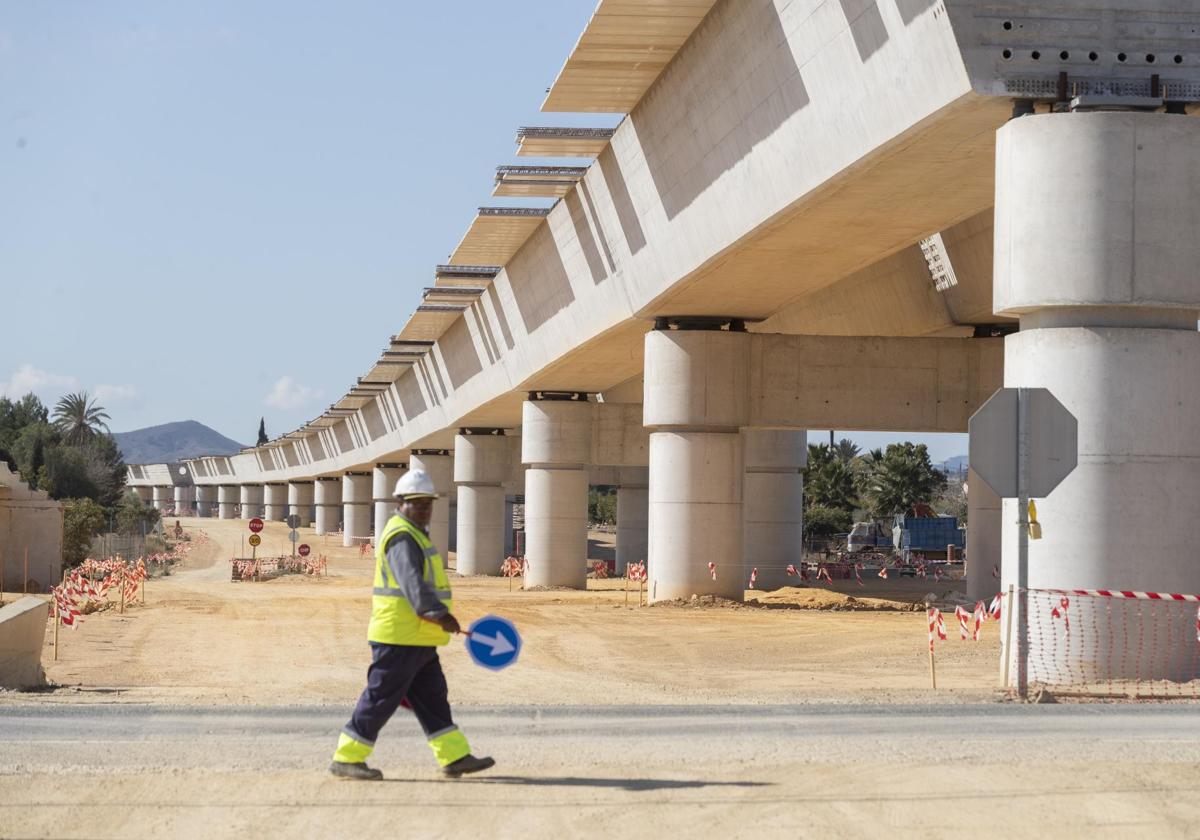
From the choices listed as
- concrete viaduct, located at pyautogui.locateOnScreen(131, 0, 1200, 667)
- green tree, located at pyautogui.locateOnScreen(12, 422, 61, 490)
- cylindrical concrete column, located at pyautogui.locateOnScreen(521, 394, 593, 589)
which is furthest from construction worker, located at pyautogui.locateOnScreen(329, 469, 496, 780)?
green tree, located at pyautogui.locateOnScreen(12, 422, 61, 490)

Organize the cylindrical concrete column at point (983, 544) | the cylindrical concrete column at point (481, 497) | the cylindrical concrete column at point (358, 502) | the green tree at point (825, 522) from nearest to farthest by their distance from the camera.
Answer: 1. the cylindrical concrete column at point (983, 544)
2. the cylindrical concrete column at point (481, 497)
3. the green tree at point (825, 522)
4. the cylindrical concrete column at point (358, 502)

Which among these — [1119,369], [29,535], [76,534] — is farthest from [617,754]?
[76,534]

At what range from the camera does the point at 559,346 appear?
38.6 m

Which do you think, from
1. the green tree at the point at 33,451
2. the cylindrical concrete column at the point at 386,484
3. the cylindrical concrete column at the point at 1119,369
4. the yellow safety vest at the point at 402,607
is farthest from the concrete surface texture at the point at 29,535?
the green tree at the point at 33,451

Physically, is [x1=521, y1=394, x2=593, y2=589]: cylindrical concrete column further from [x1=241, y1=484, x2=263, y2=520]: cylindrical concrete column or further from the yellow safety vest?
[x1=241, y1=484, x2=263, y2=520]: cylindrical concrete column

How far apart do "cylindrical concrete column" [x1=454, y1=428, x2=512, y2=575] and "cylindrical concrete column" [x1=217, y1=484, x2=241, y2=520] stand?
135132 millimetres

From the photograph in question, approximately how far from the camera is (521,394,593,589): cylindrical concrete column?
45.4 metres

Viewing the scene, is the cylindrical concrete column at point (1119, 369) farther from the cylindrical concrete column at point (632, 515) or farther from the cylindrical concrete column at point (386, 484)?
the cylindrical concrete column at point (386, 484)

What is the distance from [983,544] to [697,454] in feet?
25.2

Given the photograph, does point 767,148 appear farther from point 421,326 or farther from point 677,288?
→ point 421,326

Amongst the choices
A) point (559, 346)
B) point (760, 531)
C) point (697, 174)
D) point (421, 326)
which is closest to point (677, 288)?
point (697, 174)

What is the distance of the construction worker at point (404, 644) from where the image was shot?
30.4ft

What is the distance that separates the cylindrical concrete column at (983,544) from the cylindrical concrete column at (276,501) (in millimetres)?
134070

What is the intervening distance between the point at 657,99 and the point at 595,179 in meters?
4.93
